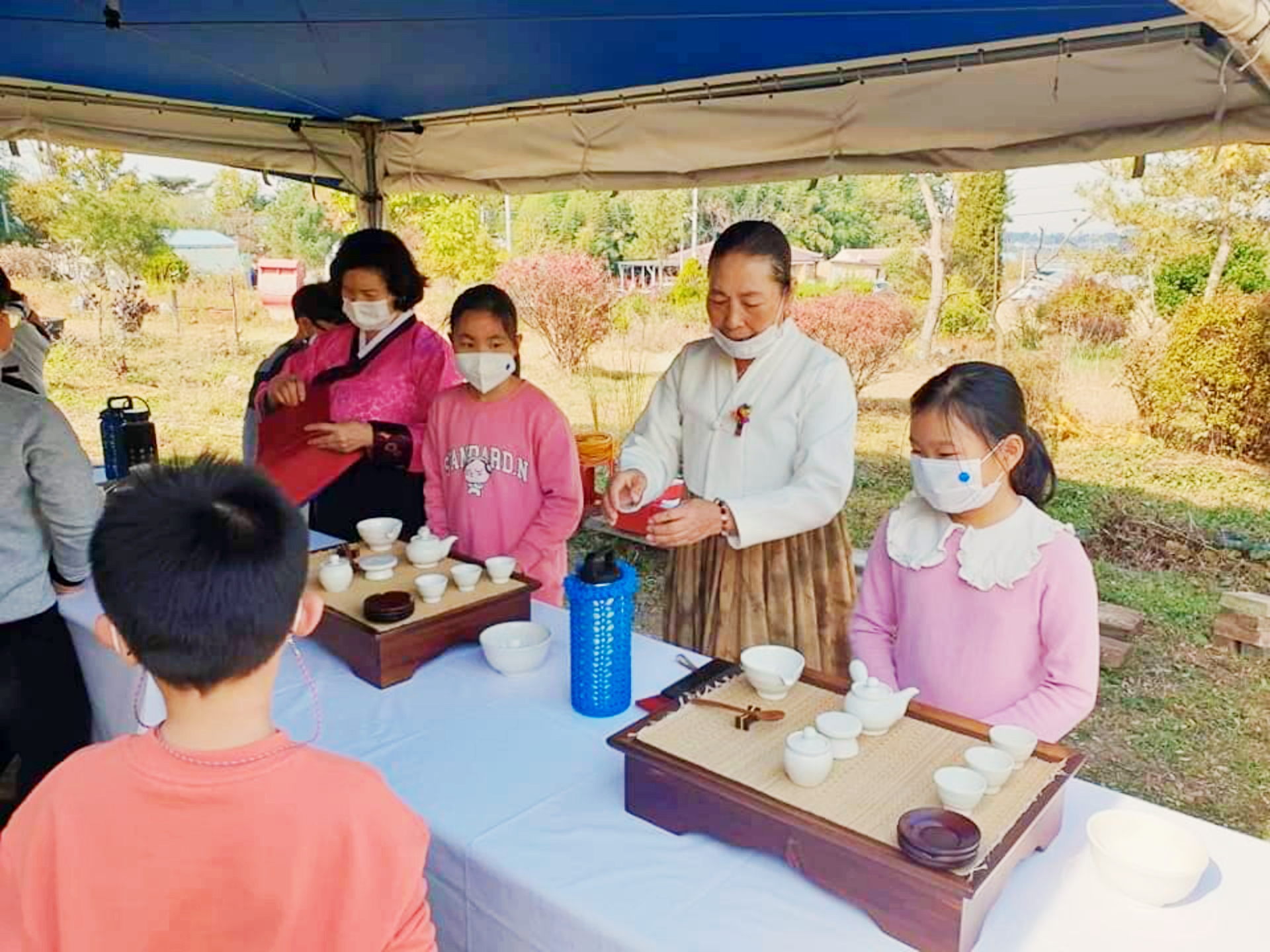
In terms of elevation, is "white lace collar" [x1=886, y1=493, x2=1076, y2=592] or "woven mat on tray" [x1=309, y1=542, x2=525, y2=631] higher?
"white lace collar" [x1=886, y1=493, x2=1076, y2=592]

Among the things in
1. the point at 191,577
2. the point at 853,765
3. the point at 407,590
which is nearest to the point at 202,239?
the point at 407,590

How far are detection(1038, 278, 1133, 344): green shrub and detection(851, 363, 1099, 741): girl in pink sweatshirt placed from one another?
25.2 ft

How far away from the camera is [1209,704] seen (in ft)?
11.4

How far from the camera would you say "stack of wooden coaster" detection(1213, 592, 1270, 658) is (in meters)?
3.88

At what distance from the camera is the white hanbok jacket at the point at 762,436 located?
70.4 inches

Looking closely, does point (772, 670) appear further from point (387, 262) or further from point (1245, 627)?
point (1245, 627)

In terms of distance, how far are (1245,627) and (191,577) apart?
435 cm

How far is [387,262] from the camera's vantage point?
247 cm

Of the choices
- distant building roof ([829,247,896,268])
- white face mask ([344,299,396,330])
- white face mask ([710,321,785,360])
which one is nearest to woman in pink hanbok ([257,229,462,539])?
white face mask ([344,299,396,330])

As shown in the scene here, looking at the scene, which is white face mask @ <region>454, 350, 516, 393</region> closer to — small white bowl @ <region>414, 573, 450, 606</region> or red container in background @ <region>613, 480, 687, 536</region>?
small white bowl @ <region>414, 573, 450, 606</region>

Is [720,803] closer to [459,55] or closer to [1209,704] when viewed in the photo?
[459,55]

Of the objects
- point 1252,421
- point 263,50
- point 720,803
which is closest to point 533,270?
point 1252,421

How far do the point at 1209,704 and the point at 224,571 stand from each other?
3766 mm

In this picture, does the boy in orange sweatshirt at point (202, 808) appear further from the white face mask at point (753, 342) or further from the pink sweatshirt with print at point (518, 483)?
the pink sweatshirt with print at point (518, 483)
